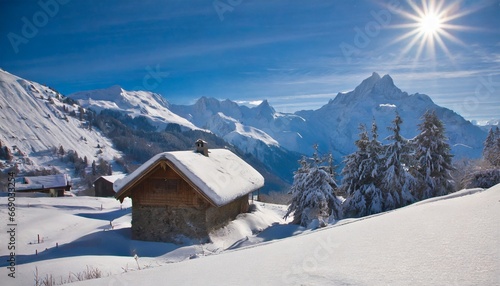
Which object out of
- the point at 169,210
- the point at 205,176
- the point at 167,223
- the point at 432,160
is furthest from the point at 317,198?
the point at 167,223

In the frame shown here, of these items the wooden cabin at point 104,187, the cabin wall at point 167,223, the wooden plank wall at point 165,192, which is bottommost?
the cabin wall at point 167,223

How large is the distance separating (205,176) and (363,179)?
37.3ft

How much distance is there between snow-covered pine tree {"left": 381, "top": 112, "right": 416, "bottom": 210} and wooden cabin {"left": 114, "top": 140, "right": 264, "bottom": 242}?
10.2 metres

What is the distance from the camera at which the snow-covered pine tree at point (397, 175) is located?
2036 cm

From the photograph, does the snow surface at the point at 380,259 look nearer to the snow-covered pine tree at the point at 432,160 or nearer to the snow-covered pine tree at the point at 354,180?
the snow-covered pine tree at the point at 354,180

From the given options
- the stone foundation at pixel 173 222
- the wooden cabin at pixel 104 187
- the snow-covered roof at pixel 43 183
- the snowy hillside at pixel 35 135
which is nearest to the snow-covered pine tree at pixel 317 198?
the stone foundation at pixel 173 222

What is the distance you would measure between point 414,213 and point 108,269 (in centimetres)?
1049

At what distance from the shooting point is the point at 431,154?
23.2 metres

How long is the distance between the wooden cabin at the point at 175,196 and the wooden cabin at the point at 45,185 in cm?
4825

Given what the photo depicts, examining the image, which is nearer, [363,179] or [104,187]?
[363,179]

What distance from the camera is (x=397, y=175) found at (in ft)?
68.2

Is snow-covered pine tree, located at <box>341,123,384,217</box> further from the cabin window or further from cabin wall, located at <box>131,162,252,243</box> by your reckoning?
the cabin window

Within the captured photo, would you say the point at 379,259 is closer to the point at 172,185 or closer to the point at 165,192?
the point at 172,185

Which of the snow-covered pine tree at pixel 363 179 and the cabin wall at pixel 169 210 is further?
the snow-covered pine tree at pixel 363 179
